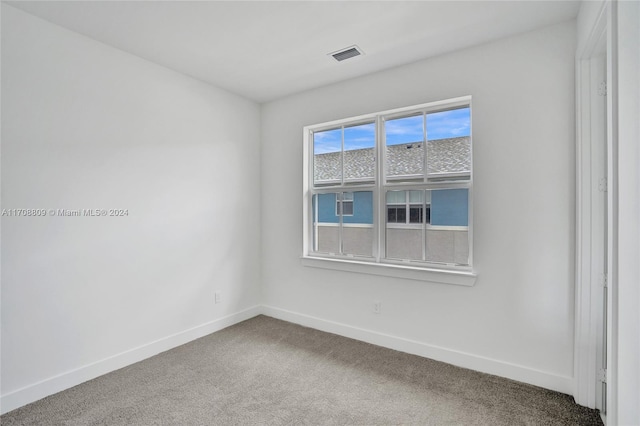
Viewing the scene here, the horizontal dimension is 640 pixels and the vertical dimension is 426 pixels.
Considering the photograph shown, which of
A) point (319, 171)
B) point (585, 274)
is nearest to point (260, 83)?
point (319, 171)

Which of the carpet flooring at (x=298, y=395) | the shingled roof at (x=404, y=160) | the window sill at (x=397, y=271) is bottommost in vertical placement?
the carpet flooring at (x=298, y=395)

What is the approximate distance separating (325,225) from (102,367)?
2320 mm

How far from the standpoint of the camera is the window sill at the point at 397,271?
2549mm

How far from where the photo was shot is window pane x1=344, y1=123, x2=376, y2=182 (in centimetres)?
314

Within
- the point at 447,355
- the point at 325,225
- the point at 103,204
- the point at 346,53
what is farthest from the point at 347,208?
the point at 103,204

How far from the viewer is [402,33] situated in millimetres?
2346

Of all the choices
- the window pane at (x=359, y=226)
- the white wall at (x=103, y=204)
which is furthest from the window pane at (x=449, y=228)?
the white wall at (x=103, y=204)

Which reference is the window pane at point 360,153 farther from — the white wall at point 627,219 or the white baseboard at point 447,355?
the white wall at point 627,219

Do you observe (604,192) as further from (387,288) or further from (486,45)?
(387,288)

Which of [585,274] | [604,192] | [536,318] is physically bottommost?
[536,318]

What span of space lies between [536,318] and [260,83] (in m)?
3.21

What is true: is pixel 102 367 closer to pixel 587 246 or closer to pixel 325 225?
pixel 325 225

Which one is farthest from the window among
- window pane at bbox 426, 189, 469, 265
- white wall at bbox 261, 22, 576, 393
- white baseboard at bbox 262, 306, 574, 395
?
white baseboard at bbox 262, 306, 574, 395

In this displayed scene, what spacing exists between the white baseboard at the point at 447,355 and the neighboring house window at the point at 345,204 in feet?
3.82
